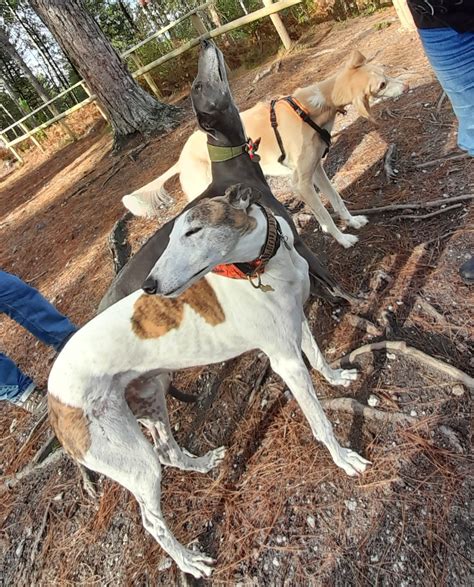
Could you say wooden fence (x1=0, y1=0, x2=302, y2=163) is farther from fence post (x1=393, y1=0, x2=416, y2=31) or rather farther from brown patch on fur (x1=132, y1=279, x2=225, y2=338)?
brown patch on fur (x1=132, y1=279, x2=225, y2=338)

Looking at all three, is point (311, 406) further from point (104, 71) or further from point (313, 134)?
point (104, 71)

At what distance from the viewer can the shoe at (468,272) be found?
114 inches

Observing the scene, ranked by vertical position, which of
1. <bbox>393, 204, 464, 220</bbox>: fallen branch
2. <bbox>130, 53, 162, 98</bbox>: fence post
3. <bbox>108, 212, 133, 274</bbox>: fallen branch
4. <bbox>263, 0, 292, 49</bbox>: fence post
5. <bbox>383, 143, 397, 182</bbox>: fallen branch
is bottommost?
<bbox>393, 204, 464, 220</bbox>: fallen branch

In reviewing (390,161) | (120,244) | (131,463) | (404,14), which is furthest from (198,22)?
(131,463)

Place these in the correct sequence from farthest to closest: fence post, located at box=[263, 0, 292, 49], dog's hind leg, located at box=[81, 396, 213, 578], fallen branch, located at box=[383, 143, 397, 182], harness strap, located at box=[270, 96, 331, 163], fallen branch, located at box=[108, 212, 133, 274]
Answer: fence post, located at box=[263, 0, 292, 49] → fallen branch, located at box=[108, 212, 133, 274] → fallen branch, located at box=[383, 143, 397, 182] → harness strap, located at box=[270, 96, 331, 163] → dog's hind leg, located at box=[81, 396, 213, 578]

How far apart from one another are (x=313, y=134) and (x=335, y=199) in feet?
2.28

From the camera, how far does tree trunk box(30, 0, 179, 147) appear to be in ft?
28.3

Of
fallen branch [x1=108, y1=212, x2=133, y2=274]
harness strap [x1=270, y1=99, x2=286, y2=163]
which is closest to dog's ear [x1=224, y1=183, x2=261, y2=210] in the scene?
harness strap [x1=270, y1=99, x2=286, y2=163]

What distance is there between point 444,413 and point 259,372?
1.40 meters

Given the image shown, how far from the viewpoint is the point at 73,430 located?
6.67 ft

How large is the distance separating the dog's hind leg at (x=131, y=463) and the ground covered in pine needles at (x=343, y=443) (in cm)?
16

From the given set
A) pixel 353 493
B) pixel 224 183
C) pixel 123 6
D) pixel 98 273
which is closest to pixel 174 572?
pixel 353 493

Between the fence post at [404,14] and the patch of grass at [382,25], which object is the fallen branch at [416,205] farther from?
the patch of grass at [382,25]

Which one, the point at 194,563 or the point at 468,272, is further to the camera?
the point at 468,272
